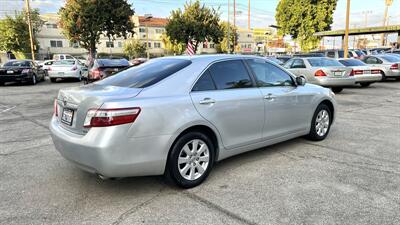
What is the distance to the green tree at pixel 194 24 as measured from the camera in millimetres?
34281

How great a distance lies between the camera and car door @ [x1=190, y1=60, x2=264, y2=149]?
3.94 m

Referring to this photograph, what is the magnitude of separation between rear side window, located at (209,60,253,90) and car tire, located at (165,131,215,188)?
0.77 meters

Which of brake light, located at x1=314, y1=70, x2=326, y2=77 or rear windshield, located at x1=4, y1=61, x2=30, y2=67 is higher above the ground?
rear windshield, located at x1=4, y1=61, x2=30, y2=67

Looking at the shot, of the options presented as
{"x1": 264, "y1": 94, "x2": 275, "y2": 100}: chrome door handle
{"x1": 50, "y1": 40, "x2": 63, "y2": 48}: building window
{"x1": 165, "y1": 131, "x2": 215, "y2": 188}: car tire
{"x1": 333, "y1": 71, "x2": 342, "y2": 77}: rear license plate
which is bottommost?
{"x1": 165, "y1": 131, "x2": 215, "y2": 188}: car tire

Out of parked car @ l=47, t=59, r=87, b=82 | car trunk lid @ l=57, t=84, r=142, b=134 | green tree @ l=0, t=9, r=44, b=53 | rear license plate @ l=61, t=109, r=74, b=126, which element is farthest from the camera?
green tree @ l=0, t=9, r=44, b=53

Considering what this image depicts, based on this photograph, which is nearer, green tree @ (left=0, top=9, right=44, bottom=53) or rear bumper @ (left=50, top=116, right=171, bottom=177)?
rear bumper @ (left=50, top=116, right=171, bottom=177)

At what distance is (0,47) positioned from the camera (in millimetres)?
47156

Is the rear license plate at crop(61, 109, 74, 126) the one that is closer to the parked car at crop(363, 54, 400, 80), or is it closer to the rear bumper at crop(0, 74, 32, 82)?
the rear bumper at crop(0, 74, 32, 82)

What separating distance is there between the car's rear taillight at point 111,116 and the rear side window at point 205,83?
35.2 inches

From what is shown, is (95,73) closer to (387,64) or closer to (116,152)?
(116,152)

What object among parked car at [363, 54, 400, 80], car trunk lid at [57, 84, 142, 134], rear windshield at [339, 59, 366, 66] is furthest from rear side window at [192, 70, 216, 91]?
parked car at [363, 54, 400, 80]

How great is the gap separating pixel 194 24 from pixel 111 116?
32.3 m

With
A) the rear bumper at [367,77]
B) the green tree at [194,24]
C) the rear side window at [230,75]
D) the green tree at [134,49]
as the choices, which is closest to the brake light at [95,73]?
the rear side window at [230,75]

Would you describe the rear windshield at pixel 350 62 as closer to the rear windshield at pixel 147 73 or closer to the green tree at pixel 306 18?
the rear windshield at pixel 147 73
